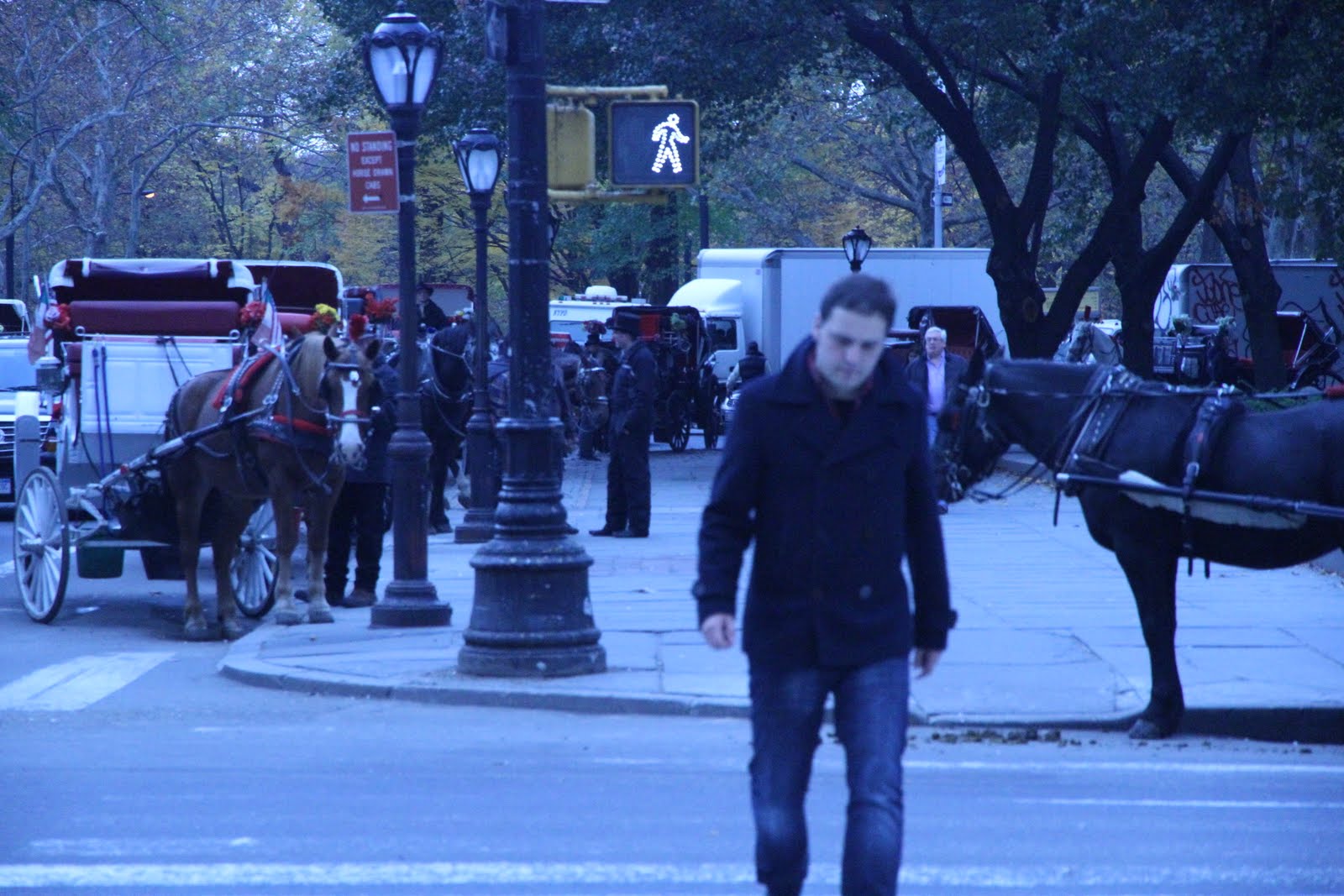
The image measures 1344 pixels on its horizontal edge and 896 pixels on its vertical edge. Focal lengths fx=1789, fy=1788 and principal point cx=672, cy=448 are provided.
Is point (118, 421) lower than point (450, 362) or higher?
lower

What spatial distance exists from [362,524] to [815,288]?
22.8 metres

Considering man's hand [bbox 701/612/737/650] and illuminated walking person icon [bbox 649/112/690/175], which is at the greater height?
illuminated walking person icon [bbox 649/112/690/175]

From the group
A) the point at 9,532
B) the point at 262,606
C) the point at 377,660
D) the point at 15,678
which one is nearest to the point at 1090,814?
the point at 377,660

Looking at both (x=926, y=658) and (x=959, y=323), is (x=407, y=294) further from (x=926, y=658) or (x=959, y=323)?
(x=959, y=323)

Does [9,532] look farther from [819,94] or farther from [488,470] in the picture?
[819,94]

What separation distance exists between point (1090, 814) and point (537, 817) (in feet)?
7.16

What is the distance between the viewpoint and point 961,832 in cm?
682

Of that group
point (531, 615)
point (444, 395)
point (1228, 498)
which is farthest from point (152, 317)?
point (1228, 498)

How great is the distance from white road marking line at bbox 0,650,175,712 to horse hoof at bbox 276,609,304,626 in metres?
0.87

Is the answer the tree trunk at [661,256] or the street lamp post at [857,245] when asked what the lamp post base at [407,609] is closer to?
the street lamp post at [857,245]

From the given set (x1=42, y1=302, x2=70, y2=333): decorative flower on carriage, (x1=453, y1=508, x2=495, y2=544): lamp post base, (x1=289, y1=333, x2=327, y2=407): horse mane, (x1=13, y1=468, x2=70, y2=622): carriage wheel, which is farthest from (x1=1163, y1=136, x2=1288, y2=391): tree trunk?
(x1=13, y1=468, x2=70, y2=622): carriage wheel

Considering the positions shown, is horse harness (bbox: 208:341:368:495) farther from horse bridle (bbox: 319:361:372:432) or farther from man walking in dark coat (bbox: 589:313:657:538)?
man walking in dark coat (bbox: 589:313:657:538)

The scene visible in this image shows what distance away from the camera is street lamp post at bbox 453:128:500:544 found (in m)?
17.9

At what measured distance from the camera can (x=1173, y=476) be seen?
28.3 feet
